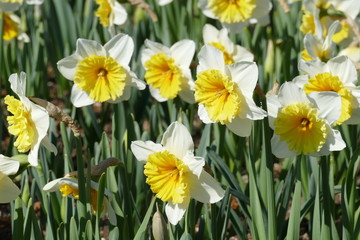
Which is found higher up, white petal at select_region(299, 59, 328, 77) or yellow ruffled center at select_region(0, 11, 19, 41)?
white petal at select_region(299, 59, 328, 77)

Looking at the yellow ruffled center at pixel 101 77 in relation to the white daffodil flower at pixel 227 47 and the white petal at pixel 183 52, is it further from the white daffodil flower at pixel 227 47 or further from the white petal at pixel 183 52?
Answer: the white daffodil flower at pixel 227 47

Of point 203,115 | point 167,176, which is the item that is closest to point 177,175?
point 167,176

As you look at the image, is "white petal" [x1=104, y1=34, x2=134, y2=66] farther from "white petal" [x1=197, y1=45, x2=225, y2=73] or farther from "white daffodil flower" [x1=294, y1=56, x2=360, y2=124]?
"white daffodil flower" [x1=294, y1=56, x2=360, y2=124]

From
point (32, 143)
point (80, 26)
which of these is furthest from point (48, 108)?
point (80, 26)

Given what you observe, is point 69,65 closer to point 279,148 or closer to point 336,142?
point 279,148

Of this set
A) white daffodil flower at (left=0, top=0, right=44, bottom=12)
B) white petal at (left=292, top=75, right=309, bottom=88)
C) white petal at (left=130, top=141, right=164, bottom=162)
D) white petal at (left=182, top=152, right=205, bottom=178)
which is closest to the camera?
white petal at (left=182, top=152, right=205, bottom=178)

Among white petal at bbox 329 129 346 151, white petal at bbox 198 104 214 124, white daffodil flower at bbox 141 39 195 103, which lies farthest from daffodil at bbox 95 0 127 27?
white petal at bbox 329 129 346 151

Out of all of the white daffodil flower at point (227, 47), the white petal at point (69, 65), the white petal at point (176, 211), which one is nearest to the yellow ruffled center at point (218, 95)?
the white petal at point (176, 211)
